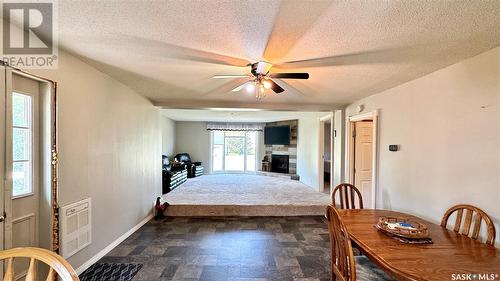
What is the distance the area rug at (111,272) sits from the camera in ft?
7.84

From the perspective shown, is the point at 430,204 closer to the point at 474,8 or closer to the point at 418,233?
the point at 418,233

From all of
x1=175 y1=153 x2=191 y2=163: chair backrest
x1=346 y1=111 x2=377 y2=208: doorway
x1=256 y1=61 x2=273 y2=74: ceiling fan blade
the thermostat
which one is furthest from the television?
x1=256 y1=61 x2=273 y2=74: ceiling fan blade

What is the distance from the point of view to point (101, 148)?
8.95ft

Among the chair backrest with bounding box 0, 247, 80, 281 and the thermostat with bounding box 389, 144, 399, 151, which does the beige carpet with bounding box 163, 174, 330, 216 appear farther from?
the chair backrest with bounding box 0, 247, 80, 281

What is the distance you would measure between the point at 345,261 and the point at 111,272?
2.39 meters

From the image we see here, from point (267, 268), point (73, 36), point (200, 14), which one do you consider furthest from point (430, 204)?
point (73, 36)

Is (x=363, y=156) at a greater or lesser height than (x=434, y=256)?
greater

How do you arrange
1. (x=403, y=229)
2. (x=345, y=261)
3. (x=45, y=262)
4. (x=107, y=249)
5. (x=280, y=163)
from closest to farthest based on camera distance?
(x=45, y=262), (x=345, y=261), (x=403, y=229), (x=107, y=249), (x=280, y=163)

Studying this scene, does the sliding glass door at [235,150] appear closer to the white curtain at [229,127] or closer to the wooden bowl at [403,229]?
the white curtain at [229,127]

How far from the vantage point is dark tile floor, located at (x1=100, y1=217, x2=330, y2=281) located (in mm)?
2512

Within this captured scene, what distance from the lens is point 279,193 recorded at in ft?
18.8

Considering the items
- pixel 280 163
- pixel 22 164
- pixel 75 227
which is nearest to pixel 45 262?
pixel 22 164

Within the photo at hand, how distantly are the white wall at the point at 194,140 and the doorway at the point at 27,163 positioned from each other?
7030 millimetres

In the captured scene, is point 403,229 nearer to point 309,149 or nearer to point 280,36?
point 280,36
